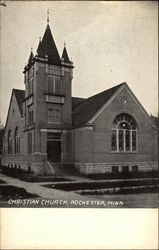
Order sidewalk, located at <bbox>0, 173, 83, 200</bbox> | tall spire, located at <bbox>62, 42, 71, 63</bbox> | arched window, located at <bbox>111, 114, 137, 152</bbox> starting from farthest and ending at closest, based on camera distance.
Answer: arched window, located at <bbox>111, 114, 137, 152</bbox> → tall spire, located at <bbox>62, 42, 71, 63</bbox> → sidewalk, located at <bbox>0, 173, 83, 200</bbox>

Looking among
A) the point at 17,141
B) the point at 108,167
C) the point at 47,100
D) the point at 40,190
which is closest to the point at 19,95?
the point at 47,100

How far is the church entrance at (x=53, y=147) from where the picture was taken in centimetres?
213

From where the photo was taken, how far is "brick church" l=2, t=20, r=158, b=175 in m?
2.10

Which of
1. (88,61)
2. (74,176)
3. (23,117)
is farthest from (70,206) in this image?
(88,61)

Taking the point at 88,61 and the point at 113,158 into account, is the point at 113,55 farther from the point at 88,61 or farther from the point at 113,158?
the point at 113,158

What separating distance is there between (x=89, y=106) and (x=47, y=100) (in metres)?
0.32

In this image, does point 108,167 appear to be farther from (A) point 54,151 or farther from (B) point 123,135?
(A) point 54,151

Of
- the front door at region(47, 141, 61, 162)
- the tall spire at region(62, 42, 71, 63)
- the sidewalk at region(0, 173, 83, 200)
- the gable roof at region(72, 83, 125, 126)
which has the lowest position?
the sidewalk at region(0, 173, 83, 200)

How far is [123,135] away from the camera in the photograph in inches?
89.4

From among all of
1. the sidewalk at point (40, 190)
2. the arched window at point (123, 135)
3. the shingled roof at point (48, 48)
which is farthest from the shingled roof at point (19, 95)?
the arched window at point (123, 135)

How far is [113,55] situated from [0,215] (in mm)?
1423

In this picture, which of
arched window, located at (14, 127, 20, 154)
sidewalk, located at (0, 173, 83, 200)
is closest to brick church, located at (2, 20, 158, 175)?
arched window, located at (14, 127, 20, 154)

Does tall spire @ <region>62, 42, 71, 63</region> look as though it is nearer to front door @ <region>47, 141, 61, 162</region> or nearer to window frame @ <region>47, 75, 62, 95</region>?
window frame @ <region>47, 75, 62, 95</region>

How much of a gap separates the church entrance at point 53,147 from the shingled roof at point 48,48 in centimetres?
54
